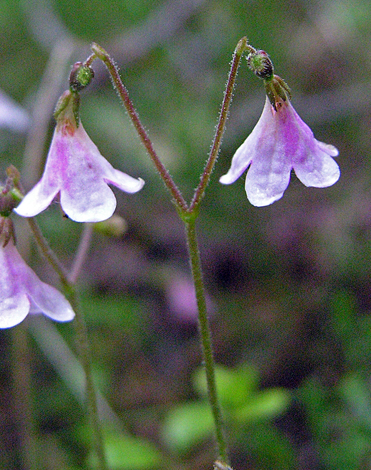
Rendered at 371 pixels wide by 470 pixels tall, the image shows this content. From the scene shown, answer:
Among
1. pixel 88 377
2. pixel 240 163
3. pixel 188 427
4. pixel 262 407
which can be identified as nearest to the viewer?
pixel 240 163

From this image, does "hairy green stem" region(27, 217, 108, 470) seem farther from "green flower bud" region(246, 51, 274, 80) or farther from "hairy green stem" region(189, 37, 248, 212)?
"green flower bud" region(246, 51, 274, 80)

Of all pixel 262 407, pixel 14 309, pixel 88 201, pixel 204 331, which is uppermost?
pixel 88 201

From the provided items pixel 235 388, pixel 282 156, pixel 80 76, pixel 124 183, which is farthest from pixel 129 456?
pixel 80 76

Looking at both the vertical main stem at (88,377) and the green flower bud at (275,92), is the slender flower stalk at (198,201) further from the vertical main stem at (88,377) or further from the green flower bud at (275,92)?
the vertical main stem at (88,377)

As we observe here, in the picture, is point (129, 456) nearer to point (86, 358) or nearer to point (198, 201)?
point (86, 358)

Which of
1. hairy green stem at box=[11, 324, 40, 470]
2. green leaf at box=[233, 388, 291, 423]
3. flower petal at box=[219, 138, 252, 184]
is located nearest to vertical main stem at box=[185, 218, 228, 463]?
flower petal at box=[219, 138, 252, 184]

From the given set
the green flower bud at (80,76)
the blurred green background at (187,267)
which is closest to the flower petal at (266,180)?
the green flower bud at (80,76)

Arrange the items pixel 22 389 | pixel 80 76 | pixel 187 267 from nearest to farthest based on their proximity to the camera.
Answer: pixel 80 76, pixel 22 389, pixel 187 267
